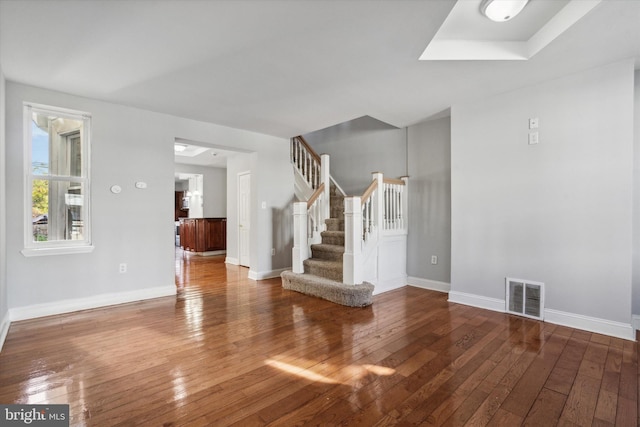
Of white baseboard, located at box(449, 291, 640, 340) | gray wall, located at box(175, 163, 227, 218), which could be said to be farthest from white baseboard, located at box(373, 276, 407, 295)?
gray wall, located at box(175, 163, 227, 218)

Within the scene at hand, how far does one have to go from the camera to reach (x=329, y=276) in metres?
4.29

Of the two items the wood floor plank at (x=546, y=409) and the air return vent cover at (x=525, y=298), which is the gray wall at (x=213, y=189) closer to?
the air return vent cover at (x=525, y=298)

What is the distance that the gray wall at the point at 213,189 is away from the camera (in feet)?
28.9

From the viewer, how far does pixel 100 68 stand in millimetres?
2846

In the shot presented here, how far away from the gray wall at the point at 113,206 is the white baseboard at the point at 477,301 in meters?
4.02

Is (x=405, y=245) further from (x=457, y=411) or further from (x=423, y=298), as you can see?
(x=457, y=411)

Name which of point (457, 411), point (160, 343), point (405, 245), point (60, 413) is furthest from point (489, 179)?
point (60, 413)

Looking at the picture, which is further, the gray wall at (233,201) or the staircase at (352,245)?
the gray wall at (233,201)

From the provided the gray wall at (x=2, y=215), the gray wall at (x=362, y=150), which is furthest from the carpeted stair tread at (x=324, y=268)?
the gray wall at (x=2, y=215)

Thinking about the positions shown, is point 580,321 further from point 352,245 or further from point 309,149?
point 309,149

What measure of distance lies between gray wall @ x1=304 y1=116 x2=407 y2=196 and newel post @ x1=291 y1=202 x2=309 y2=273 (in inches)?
57.5

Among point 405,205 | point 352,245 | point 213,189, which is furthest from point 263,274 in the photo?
point 213,189

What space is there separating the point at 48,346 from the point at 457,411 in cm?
332

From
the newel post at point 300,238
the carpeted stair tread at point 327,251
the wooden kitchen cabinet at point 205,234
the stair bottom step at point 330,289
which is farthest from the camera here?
the wooden kitchen cabinet at point 205,234
